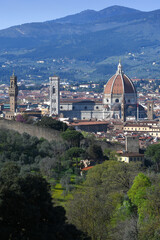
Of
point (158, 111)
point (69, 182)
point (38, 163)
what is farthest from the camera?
point (158, 111)

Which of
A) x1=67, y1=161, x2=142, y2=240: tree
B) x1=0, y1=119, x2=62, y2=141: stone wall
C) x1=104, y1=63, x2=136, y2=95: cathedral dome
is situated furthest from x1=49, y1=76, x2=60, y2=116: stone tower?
x1=67, y1=161, x2=142, y2=240: tree

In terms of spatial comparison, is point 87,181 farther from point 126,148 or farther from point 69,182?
point 126,148

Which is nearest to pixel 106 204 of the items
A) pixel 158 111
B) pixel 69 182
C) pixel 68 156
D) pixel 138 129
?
pixel 69 182

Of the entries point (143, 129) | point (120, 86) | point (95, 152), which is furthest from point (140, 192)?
point (120, 86)

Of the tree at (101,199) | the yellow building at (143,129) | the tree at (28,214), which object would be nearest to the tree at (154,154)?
the tree at (101,199)

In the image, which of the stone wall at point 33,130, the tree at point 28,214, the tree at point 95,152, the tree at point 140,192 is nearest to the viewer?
the tree at point 28,214

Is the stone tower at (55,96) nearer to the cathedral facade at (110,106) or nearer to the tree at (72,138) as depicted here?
the cathedral facade at (110,106)

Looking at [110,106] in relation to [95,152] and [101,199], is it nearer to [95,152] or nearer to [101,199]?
[95,152]

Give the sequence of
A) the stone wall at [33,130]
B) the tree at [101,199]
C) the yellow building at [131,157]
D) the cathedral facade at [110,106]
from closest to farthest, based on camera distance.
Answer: the tree at [101,199]
the yellow building at [131,157]
the stone wall at [33,130]
the cathedral facade at [110,106]
